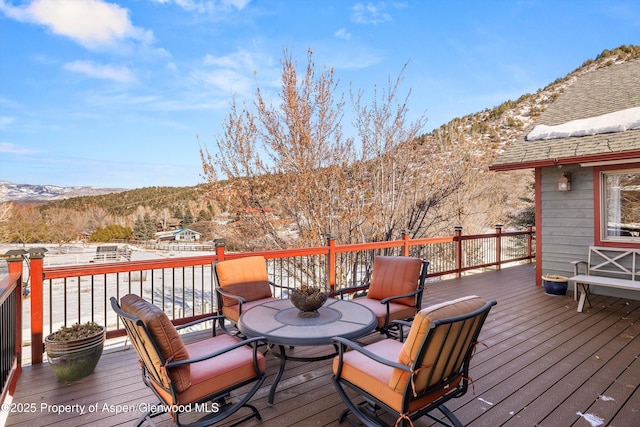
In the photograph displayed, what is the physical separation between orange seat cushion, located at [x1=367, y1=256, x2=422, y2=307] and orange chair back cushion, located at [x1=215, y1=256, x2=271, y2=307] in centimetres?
131

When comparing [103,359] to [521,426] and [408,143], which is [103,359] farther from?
[408,143]

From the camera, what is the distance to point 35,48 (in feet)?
36.3

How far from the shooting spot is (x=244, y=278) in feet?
11.9

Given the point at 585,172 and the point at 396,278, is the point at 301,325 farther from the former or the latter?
the point at 585,172

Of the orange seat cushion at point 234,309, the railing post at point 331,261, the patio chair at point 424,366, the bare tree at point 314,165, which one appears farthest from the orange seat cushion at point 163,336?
the bare tree at point 314,165

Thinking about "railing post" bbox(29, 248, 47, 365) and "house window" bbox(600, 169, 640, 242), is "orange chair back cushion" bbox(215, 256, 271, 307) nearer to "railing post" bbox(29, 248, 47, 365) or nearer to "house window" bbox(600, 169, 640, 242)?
"railing post" bbox(29, 248, 47, 365)

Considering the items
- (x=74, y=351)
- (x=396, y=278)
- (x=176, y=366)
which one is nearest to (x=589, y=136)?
(x=396, y=278)

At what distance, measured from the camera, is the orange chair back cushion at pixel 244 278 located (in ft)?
11.5

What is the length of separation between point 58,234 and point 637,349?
21741 millimetres

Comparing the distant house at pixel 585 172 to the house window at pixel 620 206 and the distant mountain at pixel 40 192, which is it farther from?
the distant mountain at pixel 40 192

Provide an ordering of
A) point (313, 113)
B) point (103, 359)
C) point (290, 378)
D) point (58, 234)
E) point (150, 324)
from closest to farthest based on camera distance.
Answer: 1. point (150, 324)
2. point (290, 378)
3. point (103, 359)
4. point (313, 113)
5. point (58, 234)

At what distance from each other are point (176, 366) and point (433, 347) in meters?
1.45

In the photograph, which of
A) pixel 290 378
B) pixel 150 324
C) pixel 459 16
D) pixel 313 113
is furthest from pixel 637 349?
pixel 459 16

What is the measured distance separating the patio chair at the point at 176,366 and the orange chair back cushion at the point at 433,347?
1.01 metres
